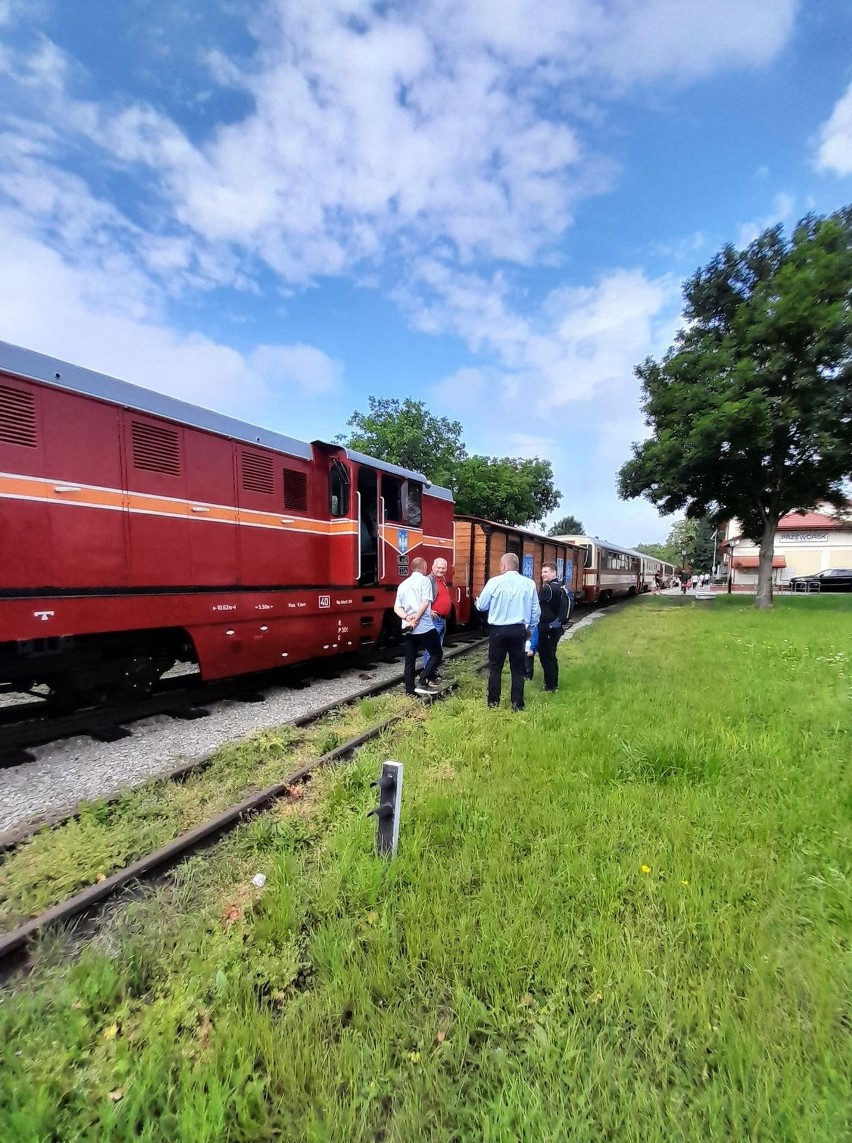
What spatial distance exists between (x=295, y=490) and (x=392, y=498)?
2.10 metres

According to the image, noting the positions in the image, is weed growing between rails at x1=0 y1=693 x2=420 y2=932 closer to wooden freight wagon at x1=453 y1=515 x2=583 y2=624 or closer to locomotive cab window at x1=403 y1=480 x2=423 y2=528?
locomotive cab window at x1=403 y1=480 x2=423 y2=528

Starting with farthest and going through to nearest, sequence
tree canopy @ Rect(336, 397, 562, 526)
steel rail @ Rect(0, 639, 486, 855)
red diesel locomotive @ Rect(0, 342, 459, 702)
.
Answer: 1. tree canopy @ Rect(336, 397, 562, 526)
2. red diesel locomotive @ Rect(0, 342, 459, 702)
3. steel rail @ Rect(0, 639, 486, 855)

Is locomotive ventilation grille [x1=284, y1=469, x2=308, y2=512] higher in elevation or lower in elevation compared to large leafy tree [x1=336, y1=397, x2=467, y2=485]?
lower

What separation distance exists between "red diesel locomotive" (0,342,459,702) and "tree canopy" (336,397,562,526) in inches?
1098

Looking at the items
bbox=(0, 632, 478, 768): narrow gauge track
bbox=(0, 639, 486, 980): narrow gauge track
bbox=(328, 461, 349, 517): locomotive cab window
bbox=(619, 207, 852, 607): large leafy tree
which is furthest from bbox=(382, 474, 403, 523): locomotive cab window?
bbox=(619, 207, 852, 607): large leafy tree

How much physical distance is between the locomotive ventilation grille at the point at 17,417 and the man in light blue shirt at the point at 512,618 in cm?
457

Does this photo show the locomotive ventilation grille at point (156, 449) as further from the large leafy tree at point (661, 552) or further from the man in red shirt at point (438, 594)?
the large leafy tree at point (661, 552)

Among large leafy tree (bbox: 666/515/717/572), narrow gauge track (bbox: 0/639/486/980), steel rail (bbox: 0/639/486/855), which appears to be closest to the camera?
narrow gauge track (bbox: 0/639/486/980)

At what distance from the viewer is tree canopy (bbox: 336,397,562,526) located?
119 ft

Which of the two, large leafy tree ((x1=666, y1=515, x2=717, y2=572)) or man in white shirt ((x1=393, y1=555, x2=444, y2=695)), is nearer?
man in white shirt ((x1=393, y1=555, x2=444, y2=695))

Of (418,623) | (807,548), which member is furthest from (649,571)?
(418,623)

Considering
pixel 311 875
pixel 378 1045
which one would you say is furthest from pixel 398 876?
pixel 378 1045

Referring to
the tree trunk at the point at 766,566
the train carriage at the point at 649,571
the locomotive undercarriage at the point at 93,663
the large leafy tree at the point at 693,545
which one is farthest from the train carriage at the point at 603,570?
the large leafy tree at the point at 693,545

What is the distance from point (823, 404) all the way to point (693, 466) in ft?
14.4
